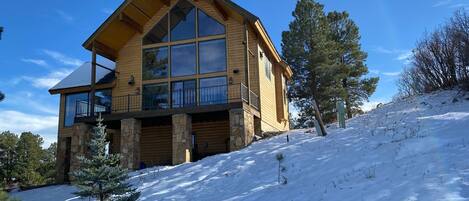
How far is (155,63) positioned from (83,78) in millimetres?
4521

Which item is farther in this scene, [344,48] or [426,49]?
[344,48]

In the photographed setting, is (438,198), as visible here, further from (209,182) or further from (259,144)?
(259,144)

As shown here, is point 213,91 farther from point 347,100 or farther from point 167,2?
point 347,100

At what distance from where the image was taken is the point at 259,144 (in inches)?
574

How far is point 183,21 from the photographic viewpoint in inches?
750

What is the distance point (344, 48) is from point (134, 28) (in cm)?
1819

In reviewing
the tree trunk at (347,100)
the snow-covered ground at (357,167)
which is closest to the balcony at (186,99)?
the snow-covered ground at (357,167)

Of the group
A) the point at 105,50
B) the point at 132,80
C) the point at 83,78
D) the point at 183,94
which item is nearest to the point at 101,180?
the point at 183,94

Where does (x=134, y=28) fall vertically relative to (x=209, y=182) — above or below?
above

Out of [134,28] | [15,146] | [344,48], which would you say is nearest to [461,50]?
[134,28]

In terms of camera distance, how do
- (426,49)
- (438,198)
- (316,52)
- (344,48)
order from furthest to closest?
(344,48) → (316,52) → (426,49) → (438,198)

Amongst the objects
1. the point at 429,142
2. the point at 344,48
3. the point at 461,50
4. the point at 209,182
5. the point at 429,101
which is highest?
the point at 344,48

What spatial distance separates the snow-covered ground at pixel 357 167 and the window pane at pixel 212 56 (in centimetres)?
451

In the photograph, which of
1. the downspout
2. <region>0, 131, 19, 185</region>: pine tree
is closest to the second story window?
the downspout
